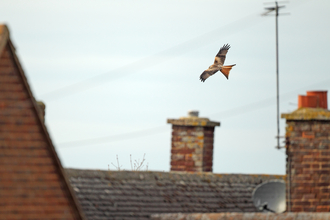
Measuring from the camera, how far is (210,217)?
40.9ft

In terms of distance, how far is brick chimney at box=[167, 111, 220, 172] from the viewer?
16.3 m

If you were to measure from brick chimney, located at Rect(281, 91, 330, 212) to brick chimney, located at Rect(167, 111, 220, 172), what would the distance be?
278cm

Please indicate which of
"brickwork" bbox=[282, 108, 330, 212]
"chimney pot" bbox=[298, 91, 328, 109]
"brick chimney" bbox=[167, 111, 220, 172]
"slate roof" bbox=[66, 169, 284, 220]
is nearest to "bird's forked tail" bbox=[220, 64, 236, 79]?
"brickwork" bbox=[282, 108, 330, 212]

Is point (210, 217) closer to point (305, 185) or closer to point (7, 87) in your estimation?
point (305, 185)

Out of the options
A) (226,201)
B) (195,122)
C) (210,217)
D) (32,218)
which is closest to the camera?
(32,218)

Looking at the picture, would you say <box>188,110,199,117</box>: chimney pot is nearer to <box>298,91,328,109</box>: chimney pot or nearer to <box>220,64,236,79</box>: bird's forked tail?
<box>298,91,328,109</box>: chimney pot

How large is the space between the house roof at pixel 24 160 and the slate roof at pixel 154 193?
3.06 meters

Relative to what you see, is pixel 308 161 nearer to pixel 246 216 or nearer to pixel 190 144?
pixel 246 216

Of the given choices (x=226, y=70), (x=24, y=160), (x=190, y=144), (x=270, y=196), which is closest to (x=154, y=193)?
(x=190, y=144)

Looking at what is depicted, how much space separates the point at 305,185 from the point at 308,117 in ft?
5.69

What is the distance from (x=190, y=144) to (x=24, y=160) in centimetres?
714

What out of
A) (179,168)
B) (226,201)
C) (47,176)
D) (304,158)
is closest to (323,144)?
(304,158)

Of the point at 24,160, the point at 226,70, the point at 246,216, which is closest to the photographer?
the point at 24,160

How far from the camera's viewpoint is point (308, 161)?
14297 millimetres
